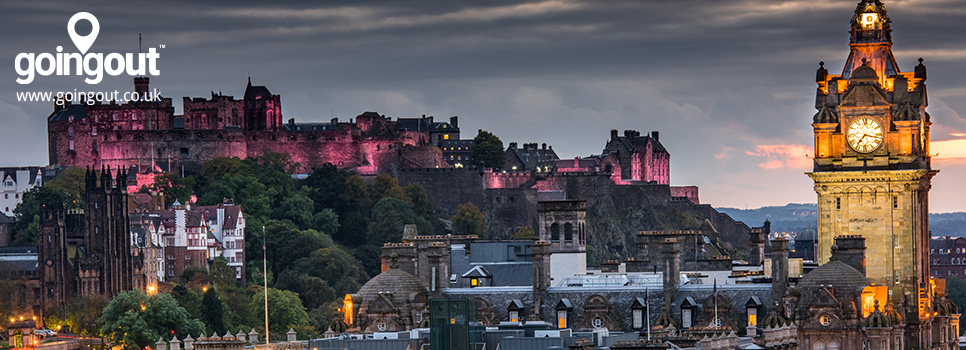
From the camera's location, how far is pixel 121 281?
18275 centimetres

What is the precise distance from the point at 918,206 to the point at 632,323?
53.6 feet

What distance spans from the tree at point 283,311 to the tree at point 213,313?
11.9 ft

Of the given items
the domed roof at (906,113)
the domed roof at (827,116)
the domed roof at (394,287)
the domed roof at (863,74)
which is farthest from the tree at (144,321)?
the domed roof at (906,113)

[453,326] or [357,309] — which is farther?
[357,309]

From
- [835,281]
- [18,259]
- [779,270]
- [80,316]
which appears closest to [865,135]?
[779,270]

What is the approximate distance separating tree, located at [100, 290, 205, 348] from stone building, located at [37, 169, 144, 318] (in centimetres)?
3084

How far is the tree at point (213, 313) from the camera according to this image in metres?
156

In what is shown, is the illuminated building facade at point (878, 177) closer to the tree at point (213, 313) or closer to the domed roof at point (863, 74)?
the domed roof at point (863, 74)

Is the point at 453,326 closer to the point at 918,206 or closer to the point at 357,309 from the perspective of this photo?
the point at 357,309

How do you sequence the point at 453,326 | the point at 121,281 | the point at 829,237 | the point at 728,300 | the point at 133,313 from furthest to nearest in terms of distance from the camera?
the point at 121,281
the point at 133,313
the point at 829,237
the point at 728,300
the point at 453,326

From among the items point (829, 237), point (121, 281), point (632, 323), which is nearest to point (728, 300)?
point (632, 323)

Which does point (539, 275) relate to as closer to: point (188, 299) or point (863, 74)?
point (863, 74)

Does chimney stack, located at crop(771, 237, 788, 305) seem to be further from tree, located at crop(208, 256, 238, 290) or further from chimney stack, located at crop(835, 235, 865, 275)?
tree, located at crop(208, 256, 238, 290)

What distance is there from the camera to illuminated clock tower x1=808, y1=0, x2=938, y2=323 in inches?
3878
